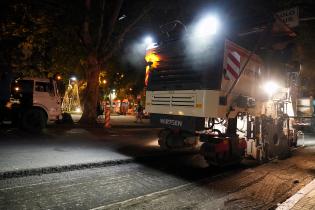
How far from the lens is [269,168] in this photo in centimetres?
Result: 810

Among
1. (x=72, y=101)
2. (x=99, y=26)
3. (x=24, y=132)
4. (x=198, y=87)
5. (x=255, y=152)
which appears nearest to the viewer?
(x=198, y=87)

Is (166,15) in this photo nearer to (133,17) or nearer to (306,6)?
(133,17)

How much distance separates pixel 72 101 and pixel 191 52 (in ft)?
102

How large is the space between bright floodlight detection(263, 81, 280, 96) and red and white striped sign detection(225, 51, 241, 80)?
2.01m

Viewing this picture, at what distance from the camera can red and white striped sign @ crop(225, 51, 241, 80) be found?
7253 mm

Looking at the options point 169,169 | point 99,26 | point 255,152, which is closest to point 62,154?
point 169,169

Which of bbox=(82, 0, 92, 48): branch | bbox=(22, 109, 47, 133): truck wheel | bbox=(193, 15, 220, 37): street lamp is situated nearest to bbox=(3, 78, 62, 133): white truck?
bbox=(22, 109, 47, 133): truck wheel

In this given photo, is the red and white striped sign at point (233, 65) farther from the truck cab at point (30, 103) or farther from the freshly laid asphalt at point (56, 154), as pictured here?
the truck cab at point (30, 103)

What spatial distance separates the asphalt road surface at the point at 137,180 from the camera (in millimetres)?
5035

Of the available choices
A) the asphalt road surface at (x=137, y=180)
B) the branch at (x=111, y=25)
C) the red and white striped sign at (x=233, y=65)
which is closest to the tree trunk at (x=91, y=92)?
the branch at (x=111, y=25)

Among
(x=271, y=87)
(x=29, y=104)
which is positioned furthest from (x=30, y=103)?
(x=271, y=87)

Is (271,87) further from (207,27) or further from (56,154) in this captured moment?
(56,154)

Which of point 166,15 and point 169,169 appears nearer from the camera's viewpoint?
point 169,169

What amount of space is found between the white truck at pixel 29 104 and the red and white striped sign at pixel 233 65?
992 centimetres
